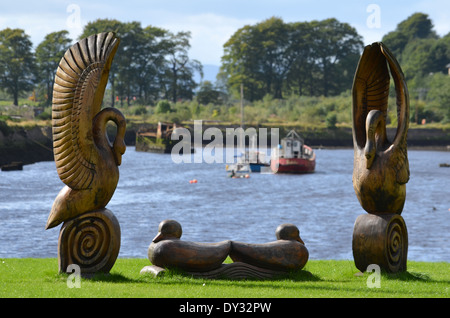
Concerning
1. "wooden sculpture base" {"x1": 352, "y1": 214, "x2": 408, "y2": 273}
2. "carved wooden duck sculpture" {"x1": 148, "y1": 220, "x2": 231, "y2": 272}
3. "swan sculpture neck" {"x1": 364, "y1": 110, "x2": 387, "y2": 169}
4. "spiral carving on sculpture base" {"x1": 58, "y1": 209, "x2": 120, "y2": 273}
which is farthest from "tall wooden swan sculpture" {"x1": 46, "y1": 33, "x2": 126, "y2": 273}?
"swan sculpture neck" {"x1": 364, "y1": 110, "x2": 387, "y2": 169}

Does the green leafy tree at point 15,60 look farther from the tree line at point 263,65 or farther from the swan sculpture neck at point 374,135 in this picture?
the swan sculpture neck at point 374,135

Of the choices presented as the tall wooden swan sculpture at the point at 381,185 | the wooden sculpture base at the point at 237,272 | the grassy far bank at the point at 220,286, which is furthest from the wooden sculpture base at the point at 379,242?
the wooden sculpture base at the point at 237,272

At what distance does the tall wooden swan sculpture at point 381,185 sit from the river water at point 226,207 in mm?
9301

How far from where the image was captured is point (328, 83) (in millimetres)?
113188

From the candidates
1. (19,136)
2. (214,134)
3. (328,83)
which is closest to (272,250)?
(19,136)

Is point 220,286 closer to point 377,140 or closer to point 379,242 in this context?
point 379,242

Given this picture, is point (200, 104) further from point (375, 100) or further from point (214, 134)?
point (375, 100)

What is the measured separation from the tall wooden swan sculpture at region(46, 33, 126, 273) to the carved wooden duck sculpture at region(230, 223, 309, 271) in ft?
6.76

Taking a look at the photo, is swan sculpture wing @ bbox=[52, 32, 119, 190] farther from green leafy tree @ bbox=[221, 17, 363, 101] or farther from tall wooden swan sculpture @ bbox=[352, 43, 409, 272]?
green leafy tree @ bbox=[221, 17, 363, 101]

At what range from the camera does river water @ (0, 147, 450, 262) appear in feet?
81.3

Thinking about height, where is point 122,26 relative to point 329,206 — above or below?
above

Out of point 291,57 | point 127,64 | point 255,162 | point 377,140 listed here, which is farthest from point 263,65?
point 377,140

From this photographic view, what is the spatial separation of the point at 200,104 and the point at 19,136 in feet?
155
